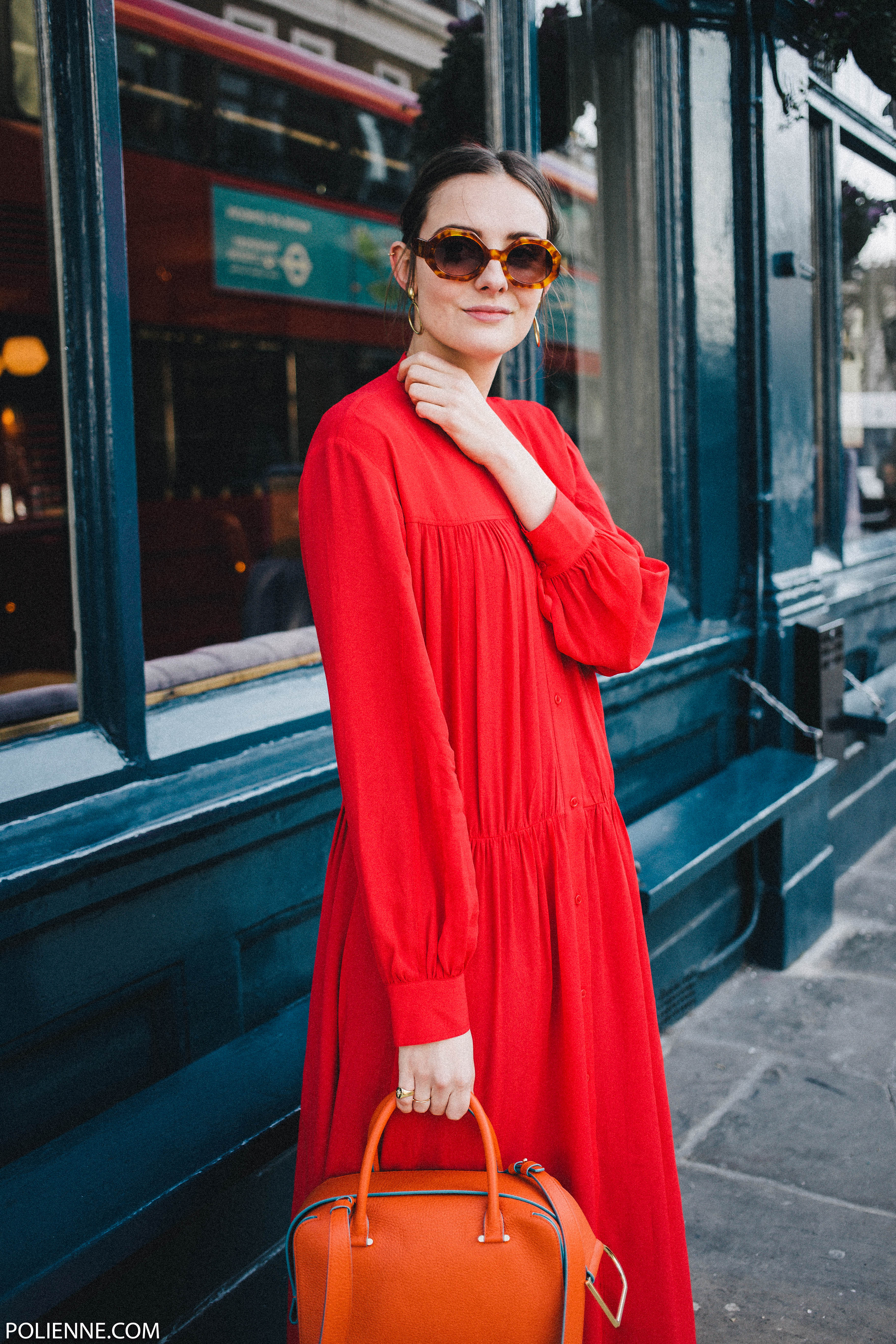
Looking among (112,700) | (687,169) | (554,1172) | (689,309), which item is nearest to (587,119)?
(687,169)

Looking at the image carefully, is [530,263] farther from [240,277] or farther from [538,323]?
[240,277]

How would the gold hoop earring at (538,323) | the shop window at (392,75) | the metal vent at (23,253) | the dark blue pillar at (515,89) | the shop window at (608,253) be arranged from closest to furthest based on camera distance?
the gold hoop earring at (538,323)
the dark blue pillar at (515,89)
the shop window at (608,253)
the metal vent at (23,253)
the shop window at (392,75)

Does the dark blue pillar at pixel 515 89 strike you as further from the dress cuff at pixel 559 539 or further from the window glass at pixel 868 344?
the window glass at pixel 868 344

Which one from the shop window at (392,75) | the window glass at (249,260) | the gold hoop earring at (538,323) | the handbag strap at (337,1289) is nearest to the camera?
the handbag strap at (337,1289)

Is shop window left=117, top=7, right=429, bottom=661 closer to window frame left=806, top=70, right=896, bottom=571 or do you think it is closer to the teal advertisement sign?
the teal advertisement sign

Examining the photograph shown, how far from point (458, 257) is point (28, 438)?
17.9ft

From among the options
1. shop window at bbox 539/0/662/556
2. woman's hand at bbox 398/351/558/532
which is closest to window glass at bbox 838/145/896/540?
shop window at bbox 539/0/662/556

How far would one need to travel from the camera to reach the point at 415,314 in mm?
1532

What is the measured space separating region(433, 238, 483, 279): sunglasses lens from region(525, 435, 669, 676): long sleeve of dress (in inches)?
12.6

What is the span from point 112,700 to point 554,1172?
1.22 meters

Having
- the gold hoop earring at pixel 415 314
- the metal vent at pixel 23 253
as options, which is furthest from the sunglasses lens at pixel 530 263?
the metal vent at pixel 23 253

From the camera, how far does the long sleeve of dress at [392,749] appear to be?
1271 millimetres

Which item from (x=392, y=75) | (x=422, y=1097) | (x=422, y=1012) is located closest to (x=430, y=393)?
(x=422, y=1012)

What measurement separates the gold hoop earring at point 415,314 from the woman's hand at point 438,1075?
94 cm
